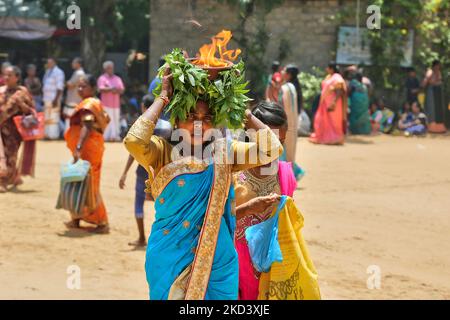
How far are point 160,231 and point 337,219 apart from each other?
6.52 m

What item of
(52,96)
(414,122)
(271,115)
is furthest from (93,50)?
(271,115)

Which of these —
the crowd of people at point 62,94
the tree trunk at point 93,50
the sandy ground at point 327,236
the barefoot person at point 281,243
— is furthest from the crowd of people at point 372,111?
the barefoot person at point 281,243

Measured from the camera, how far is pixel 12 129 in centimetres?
1222

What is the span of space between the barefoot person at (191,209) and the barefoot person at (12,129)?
23.2 ft

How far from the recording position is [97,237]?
9.86 m

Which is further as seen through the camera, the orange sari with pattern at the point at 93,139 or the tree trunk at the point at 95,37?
the tree trunk at the point at 95,37

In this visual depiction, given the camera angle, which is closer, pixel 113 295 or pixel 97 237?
pixel 113 295

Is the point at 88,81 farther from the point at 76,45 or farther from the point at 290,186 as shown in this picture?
the point at 76,45

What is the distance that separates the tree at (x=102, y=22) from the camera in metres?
20.9

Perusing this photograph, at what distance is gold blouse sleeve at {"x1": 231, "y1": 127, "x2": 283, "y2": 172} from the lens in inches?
185

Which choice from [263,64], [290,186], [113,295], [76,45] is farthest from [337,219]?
[76,45]

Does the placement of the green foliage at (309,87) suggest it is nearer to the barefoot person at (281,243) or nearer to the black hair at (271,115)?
the black hair at (271,115)

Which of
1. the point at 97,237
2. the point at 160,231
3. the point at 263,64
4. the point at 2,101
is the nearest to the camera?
the point at 160,231

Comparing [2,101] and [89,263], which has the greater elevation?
[2,101]
